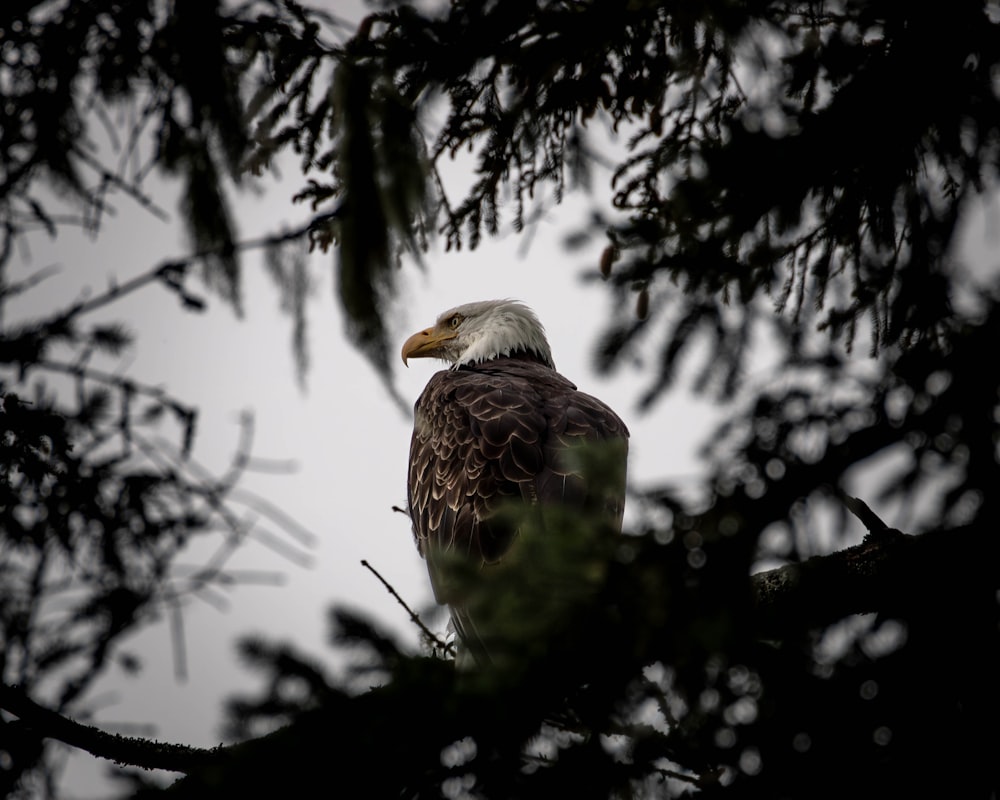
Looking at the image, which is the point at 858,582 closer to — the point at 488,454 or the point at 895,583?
the point at 895,583

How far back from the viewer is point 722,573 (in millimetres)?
1586

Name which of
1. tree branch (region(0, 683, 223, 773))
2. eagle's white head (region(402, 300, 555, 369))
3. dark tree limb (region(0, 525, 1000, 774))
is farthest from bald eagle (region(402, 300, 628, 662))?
dark tree limb (region(0, 525, 1000, 774))

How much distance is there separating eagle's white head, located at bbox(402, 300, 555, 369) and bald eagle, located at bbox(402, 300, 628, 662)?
597 mm

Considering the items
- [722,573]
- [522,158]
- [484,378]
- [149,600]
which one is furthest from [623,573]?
[484,378]

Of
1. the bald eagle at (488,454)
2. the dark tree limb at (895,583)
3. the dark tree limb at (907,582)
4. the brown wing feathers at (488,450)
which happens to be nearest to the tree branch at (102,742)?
the bald eagle at (488,454)

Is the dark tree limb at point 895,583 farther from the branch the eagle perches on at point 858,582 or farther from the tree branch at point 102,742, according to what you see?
the tree branch at point 102,742

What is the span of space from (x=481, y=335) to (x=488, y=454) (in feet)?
8.31

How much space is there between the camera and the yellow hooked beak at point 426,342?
22.7 ft

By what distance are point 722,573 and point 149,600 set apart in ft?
9.67

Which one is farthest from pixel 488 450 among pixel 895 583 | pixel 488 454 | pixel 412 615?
pixel 895 583

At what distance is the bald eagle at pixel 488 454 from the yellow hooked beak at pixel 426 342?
2.62 feet

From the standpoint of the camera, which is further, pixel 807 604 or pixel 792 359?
pixel 792 359

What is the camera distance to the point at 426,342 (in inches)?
276

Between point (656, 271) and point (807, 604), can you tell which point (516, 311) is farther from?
point (807, 604)
